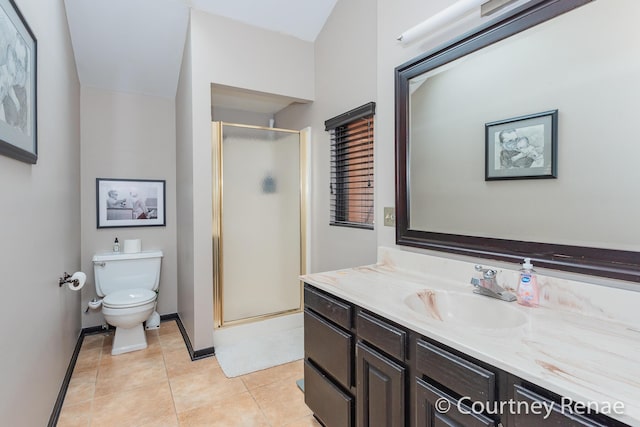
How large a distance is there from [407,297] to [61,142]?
7.70ft

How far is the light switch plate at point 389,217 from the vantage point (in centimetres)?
196

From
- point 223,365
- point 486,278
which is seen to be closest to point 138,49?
point 223,365

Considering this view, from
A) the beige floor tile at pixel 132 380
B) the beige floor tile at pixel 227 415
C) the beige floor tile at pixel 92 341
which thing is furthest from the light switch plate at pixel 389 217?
the beige floor tile at pixel 92 341

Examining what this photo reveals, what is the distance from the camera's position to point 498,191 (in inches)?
57.0

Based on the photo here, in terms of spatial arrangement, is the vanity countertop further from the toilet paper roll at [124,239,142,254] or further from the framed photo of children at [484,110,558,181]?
the toilet paper roll at [124,239,142,254]

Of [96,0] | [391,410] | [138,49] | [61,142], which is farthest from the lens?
[138,49]

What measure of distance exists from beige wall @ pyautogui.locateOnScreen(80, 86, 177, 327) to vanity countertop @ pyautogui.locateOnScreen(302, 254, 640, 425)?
2586mm

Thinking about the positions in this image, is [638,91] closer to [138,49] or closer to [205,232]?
[205,232]

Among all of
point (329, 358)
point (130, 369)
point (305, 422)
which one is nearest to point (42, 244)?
point (130, 369)

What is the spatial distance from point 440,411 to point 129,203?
319 centimetres

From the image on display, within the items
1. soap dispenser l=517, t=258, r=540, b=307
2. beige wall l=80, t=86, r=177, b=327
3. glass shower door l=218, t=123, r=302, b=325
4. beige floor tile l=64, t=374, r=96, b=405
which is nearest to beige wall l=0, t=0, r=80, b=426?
beige floor tile l=64, t=374, r=96, b=405

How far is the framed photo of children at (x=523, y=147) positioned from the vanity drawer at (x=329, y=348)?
3.33ft

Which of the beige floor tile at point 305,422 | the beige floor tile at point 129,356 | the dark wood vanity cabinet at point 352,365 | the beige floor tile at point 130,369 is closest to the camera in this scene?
the dark wood vanity cabinet at point 352,365

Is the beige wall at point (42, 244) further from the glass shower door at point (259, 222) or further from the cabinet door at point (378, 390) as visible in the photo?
the cabinet door at point (378, 390)
